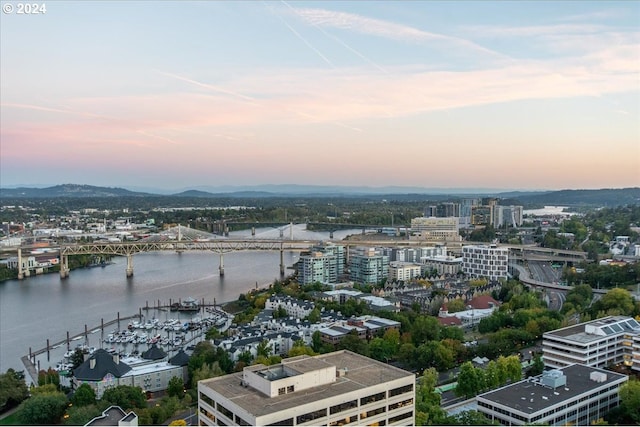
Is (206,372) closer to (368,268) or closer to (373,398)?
(373,398)

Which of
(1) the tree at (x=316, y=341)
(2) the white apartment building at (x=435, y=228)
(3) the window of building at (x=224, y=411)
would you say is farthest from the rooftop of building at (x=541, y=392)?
(2) the white apartment building at (x=435, y=228)

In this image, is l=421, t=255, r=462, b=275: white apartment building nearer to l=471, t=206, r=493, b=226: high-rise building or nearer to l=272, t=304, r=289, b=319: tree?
l=272, t=304, r=289, b=319: tree

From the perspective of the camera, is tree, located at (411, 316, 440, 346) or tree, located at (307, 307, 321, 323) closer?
tree, located at (411, 316, 440, 346)

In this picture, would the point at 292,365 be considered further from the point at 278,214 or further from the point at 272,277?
the point at 278,214

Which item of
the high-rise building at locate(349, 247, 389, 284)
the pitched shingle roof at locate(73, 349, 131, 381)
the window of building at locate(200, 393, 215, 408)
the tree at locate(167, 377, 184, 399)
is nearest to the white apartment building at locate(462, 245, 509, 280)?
the high-rise building at locate(349, 247, 389, 284)

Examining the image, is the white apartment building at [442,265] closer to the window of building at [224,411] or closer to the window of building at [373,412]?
the window of building at [373,412]

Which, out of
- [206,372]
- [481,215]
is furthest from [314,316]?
[481,215]
